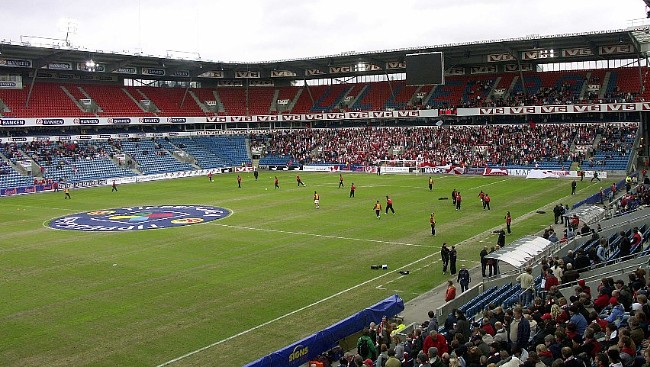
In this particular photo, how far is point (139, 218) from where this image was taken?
41.0 m

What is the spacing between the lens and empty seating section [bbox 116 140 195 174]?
7281 centimetres

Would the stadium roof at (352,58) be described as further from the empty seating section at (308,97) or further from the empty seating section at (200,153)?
the empty seating section at (200,153)

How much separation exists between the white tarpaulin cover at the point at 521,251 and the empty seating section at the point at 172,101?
6783 centimetres

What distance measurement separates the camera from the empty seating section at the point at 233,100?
298ft

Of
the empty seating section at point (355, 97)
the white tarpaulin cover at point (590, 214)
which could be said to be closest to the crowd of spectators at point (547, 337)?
the white tarpaulin cover at point (590, 214)

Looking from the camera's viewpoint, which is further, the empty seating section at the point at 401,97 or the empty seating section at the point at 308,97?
the empty seating section at the point at 308,97

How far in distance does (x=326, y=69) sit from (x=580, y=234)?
6729 centimetres

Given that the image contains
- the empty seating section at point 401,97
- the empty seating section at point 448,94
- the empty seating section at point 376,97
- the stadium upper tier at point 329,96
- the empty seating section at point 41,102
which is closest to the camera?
the empty seating section at point 41,102

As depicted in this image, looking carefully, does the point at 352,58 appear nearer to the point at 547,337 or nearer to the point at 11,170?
the point at 11,170

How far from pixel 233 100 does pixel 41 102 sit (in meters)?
28.6

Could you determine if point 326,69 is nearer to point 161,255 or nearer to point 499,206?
point 499,206

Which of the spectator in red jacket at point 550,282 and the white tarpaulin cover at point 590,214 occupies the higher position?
the white tarpaulin cover at point 590,214

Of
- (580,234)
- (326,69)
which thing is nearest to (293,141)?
(326,69)

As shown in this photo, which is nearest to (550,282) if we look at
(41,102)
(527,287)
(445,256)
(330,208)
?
(527,287)
